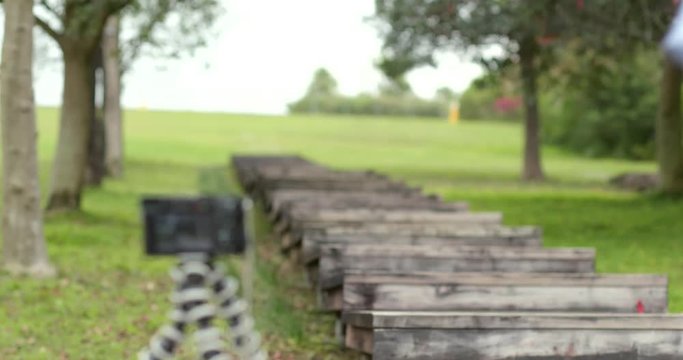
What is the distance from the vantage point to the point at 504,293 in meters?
9.57

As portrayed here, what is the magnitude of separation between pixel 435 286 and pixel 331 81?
115 m

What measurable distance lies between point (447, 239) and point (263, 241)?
673 cm

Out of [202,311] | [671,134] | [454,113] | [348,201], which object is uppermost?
[202,311]

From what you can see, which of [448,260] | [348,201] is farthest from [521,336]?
[348,201]

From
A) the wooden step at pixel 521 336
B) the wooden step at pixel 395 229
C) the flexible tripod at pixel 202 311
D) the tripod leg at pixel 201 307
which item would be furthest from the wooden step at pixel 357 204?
the tripod leg at pixel 201 307

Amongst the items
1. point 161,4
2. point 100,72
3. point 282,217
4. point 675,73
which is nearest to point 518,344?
point 282,217

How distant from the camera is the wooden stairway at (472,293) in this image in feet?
26.2

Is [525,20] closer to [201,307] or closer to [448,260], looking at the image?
[448,260]

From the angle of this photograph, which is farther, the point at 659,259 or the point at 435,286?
the point at 659,259

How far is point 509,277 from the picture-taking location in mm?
9750

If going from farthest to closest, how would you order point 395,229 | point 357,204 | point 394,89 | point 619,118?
point 394,89 < point 619,118 < point 357,204 < point 395,229

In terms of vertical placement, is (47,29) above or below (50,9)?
below

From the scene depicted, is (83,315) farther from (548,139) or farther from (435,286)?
(548,139)

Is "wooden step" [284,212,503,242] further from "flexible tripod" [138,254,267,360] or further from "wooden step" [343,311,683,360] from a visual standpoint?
"flexible tripod" [138,254,267,360]
